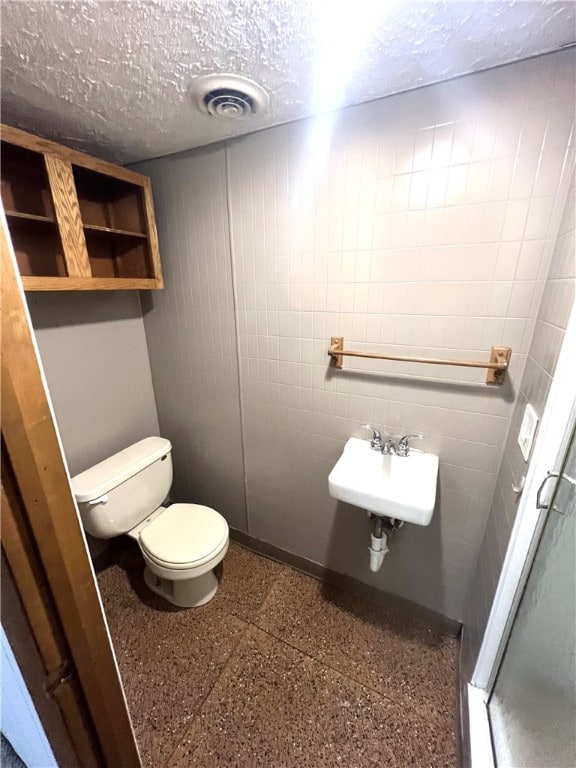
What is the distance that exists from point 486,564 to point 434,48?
1.68 meters

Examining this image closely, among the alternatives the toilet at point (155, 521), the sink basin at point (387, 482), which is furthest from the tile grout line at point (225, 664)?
the sink basin at point (387, 482)

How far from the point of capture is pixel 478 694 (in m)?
1.14

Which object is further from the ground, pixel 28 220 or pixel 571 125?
pixel 571 125

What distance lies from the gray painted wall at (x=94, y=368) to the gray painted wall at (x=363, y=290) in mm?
151

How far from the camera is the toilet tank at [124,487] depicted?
1430 millimetres

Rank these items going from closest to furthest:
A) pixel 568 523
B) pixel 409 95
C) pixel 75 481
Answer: pixel 568 523 < pixel 409 95 < pixel 75 481

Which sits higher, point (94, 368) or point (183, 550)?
point (94, 368)

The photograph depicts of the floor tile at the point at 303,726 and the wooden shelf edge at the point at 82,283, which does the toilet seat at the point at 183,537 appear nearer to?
the floor tile at the point at 303,726

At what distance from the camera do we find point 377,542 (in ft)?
4.53

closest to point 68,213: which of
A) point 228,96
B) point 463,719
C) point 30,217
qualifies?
point 30,217

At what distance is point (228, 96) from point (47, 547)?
1331 millimetres

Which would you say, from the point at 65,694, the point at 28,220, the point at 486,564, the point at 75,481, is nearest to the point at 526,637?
the point at 486,564

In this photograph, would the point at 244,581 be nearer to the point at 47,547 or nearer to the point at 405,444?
the point at 405,444

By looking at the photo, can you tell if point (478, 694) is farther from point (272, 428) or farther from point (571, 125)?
point (571, 125)
